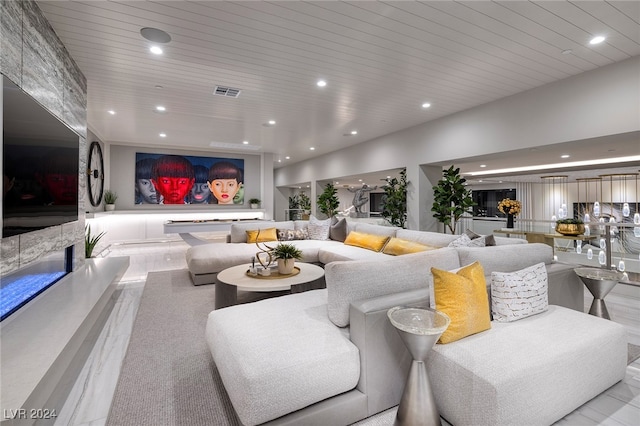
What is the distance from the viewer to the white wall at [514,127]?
3383 millimetres

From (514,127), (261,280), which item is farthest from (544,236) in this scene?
(261,280)

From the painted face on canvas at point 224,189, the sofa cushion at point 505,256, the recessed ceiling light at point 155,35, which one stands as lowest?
the sofa cushion at point 505,256

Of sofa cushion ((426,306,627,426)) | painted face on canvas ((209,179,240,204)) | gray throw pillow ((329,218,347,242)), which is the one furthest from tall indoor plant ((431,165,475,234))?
painted face on canvas ((209,179,240,204))

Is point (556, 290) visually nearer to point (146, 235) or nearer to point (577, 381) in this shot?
point (577, 381)

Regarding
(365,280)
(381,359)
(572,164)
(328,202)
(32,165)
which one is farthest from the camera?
(328,202)

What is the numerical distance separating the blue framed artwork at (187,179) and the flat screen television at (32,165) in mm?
5616

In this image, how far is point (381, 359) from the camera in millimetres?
1645

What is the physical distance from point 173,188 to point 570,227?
8994mm

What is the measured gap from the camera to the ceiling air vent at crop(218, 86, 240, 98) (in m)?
4.19

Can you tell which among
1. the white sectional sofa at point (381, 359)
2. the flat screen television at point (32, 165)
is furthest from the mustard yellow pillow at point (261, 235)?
the white sectional sofa at point (381, 359)

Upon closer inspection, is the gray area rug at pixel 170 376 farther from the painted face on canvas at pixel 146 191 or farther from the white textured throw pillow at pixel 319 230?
the painted face on canvas at pixel 146 191

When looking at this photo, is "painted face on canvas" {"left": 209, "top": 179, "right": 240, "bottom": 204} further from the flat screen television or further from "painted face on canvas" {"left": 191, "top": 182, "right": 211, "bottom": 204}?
the flat screen television

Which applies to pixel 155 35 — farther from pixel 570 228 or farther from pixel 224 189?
pixel 570 228

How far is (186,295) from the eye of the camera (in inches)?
152
